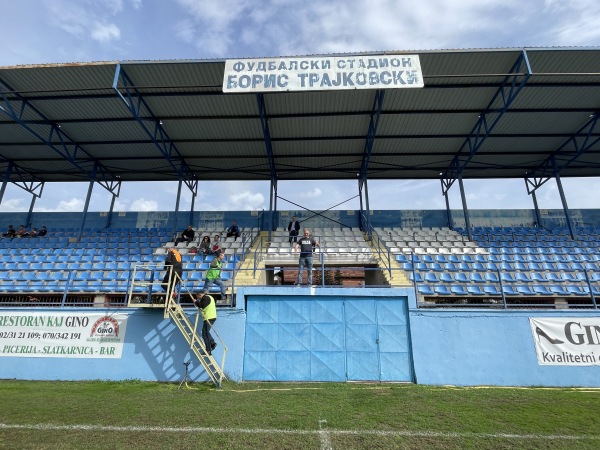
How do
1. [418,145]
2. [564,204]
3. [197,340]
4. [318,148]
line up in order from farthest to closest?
[564,204] < [318,148] < [418,145] < [197,340]

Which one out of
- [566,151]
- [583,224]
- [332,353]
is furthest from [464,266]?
[583,224]

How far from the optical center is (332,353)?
8.80 m

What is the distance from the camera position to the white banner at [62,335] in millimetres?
8805

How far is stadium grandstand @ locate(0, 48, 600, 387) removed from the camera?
342 inches

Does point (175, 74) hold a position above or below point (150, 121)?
above

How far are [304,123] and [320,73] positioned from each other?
363cm

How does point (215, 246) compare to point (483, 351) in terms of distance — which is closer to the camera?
point (483, 351)

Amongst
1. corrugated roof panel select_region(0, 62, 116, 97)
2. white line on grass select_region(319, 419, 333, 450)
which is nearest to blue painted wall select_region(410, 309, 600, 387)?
white line on grass select_region(319, 419, 333, 450)

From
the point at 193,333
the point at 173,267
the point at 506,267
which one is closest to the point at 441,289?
the point at 506,267

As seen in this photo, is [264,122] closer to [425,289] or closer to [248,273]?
[248,273]

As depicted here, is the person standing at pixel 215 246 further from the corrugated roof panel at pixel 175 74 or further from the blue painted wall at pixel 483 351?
the blue painted wall at pixel 483 351

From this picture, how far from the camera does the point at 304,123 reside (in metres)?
15.3

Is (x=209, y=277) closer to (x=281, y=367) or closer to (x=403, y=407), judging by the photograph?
(x=281, y=367)

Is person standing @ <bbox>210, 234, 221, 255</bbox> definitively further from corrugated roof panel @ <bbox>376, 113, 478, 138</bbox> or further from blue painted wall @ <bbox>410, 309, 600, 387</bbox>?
corrugated roof panel @ <bbox>376, 113, 478, 138</bbox>
